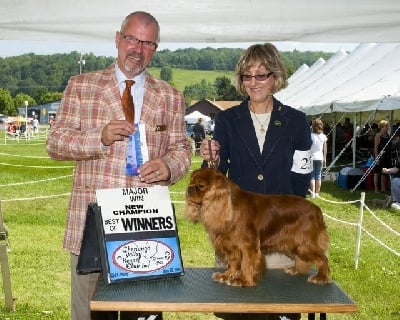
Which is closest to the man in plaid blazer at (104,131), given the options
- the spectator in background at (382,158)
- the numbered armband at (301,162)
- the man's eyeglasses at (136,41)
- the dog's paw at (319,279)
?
the man's eyeglasses at (136,41)

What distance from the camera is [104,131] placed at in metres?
2.31

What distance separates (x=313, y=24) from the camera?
311cm

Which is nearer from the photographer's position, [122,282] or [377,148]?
[122,282]

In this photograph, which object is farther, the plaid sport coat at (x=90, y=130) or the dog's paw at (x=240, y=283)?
the plaid sport coat at (x=90, y=130)

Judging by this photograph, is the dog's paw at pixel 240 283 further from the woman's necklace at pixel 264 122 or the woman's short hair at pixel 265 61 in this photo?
the woman's short hair at pixel 265 61

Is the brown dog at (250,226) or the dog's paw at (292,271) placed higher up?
the brown dog at (250,226)

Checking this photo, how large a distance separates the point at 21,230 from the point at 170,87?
6.21 metres

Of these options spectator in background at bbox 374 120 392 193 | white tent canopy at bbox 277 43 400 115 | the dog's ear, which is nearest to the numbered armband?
the dog's ear

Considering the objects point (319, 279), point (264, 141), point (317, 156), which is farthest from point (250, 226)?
point (317, 156)

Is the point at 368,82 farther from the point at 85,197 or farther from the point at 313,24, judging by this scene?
the point at 85,197

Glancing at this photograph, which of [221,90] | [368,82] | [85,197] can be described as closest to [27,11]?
[85,197]

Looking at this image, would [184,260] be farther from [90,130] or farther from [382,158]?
[382,158]

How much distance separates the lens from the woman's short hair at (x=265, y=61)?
2.56m

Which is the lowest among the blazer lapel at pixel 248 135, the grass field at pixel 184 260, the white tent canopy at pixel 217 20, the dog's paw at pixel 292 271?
the grass field at pixel 184 260
